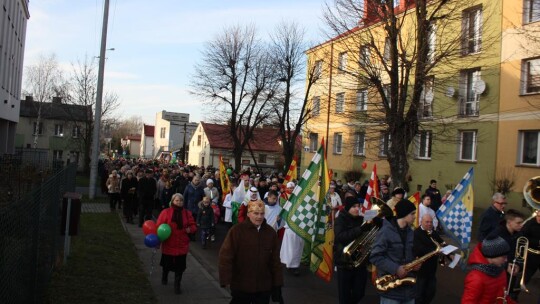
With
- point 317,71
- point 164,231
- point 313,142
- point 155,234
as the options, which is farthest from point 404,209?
point 313,142

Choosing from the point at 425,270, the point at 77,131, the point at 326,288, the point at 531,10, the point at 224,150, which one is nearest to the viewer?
the point at 425,270

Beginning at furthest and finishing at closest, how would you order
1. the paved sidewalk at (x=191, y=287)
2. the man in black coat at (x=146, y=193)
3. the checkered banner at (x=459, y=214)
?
the man in black coat at (x=146, y=193) < the checkered banner at (x=459, y=214) < the paved sidewalk at (x=191, y=287)

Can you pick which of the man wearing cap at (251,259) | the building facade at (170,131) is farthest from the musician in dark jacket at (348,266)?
the building facade at (170,131)

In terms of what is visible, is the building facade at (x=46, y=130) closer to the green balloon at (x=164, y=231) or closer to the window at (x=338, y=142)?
the window at (x=338, y=142)

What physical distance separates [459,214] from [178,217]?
260 inches

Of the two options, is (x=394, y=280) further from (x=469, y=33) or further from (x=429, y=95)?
(x=429, y=95)

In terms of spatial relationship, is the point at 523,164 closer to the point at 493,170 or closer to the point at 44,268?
the point at 493,170

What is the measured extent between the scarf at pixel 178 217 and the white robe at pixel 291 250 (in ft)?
8.64

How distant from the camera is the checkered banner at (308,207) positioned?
8.53 m

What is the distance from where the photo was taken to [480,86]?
25.1 meters

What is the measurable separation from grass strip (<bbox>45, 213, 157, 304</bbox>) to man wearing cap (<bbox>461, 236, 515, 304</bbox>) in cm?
451

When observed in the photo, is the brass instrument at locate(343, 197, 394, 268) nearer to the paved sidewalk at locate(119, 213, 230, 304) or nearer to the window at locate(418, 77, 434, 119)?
the paved sidewalk at locate(119, 213, 230, 304)

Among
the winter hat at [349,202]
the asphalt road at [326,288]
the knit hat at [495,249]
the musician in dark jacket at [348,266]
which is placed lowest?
the asphalt road at [326,288]

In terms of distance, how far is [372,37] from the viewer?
18.9 metres
